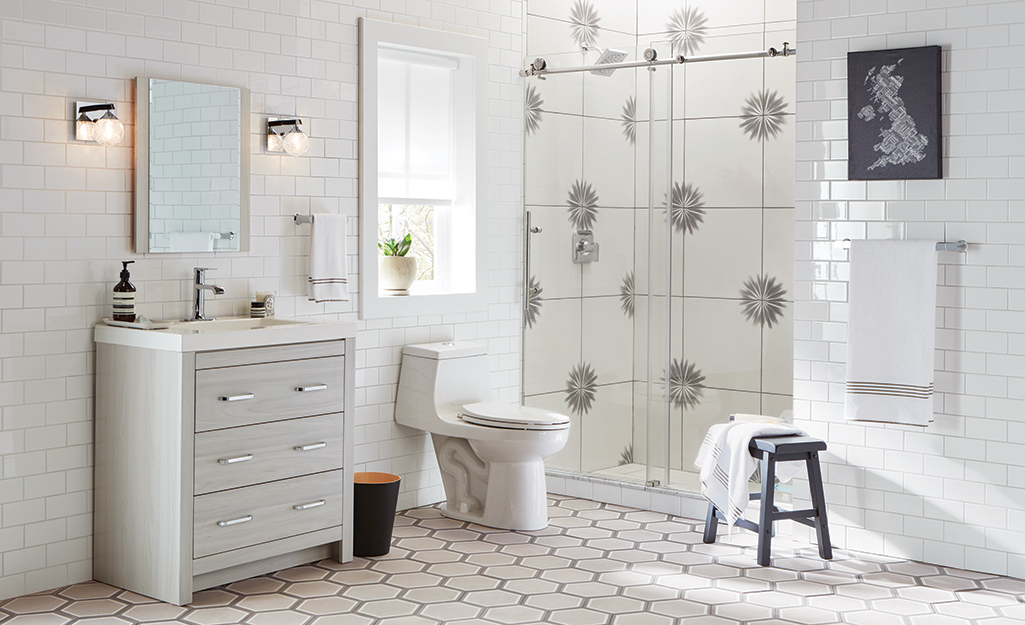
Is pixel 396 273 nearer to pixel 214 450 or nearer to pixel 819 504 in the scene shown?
pixel 214 450

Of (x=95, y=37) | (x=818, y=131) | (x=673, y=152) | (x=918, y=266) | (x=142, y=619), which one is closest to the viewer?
(x=142, y=619)

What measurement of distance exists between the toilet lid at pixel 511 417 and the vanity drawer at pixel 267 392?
70cm

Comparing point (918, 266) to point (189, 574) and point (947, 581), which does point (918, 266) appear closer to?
point (947, 581)

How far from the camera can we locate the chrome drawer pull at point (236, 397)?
3.27 m

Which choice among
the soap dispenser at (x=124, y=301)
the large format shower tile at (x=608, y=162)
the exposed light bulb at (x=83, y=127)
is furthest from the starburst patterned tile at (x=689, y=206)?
the exposed light bulb at (x=83, y=127)

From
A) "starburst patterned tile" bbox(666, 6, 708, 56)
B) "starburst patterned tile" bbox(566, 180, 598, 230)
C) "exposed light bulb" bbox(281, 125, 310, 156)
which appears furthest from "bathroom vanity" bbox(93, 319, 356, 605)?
"starburst patterned tile" bbox(666, 6, 708, 56)

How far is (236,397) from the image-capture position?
331 cm

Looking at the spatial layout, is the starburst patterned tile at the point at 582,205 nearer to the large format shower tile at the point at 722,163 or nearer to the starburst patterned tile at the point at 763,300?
the large format shower tile at the point at 722,163

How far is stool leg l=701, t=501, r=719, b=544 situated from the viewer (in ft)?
12.9

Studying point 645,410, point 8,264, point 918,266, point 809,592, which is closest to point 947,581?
point 809,592

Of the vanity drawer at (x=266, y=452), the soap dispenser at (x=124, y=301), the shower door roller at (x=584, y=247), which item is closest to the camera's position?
the vanity drawer at (x=266, y=452)

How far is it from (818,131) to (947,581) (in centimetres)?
174

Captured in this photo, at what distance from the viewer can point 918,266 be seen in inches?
142

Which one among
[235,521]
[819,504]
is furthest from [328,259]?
[819,504]
